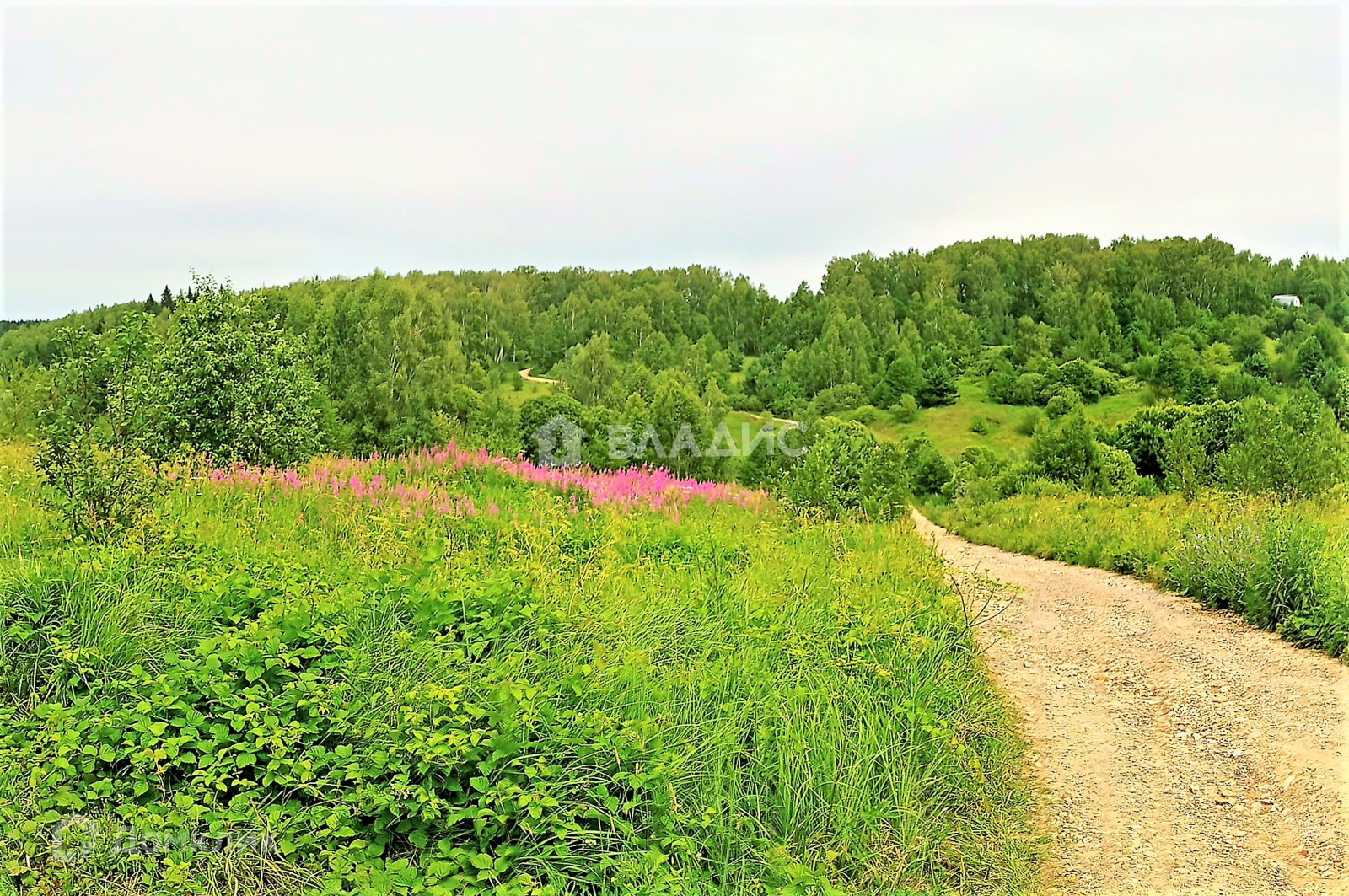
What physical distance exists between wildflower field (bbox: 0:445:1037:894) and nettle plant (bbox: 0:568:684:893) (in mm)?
16

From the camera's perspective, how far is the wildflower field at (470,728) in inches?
130

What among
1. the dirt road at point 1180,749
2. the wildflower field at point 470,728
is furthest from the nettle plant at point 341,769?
the dirt road at point 1180,749

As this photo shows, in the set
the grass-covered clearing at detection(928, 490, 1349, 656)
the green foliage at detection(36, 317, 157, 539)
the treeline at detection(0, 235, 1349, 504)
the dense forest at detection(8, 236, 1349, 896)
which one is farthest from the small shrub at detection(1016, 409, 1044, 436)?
the green foliage at detection(36, 317, 157, 539)

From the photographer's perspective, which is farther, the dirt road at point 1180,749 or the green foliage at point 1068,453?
the green foliage at point 1068,453

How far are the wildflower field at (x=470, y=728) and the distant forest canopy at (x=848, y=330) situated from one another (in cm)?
3356

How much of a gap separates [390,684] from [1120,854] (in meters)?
3.64

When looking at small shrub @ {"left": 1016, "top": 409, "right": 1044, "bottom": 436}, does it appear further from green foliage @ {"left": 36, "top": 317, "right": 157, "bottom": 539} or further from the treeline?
green foliage @ {"left": 36, "top": 317, "right": 157, "bottom": 539}

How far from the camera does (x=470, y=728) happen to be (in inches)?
146

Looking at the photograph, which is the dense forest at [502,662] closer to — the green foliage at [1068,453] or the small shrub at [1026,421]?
the green foliage at [1068,453]

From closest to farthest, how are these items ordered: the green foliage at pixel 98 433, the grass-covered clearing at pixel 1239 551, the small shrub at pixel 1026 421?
the green foliage at pixel 98 433 → the grass-covered clearing at pixel 1239 551 → the small shrub at pixel 1026 421

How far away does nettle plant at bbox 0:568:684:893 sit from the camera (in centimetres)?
326

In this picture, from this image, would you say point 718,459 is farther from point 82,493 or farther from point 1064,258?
point 1064,258

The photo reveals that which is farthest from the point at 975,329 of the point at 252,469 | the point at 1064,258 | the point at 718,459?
the point at 252,469

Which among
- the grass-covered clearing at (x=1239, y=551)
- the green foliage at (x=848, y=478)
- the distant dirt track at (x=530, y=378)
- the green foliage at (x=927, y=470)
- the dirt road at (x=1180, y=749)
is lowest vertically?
the green foliage at (x=927, y=470)
